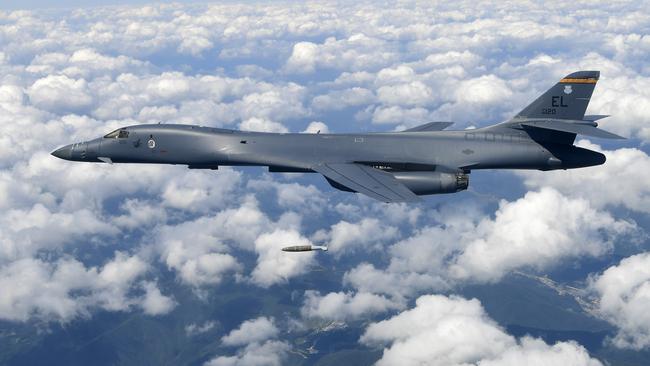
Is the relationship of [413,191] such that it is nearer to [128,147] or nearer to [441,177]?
[441,177]

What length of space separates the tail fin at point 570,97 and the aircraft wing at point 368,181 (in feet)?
31.1

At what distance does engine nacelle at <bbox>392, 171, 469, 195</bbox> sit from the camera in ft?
75.5

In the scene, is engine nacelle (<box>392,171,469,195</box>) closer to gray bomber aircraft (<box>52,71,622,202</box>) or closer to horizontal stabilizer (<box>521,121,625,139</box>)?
gray bomber aircraft (<box>52,71,622,202</box>)

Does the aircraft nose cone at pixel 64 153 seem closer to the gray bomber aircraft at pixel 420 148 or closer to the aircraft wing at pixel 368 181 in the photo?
the gray bomber aircraft at pixel 420 148

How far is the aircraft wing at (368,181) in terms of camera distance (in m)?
20.6

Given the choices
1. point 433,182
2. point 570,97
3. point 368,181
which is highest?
point 570,97

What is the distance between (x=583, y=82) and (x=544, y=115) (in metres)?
2.53

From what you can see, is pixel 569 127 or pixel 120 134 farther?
pixel 120 134

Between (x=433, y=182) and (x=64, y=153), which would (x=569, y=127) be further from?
(x=64, y=153)

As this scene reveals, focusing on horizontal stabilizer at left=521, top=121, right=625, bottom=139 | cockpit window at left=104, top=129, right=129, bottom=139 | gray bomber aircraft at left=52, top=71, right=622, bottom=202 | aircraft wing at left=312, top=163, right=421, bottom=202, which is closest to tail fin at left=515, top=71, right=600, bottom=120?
gray bomber aircraft at left=52, top=71, right=622, bottom=202

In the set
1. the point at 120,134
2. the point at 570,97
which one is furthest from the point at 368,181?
the point at 120,134

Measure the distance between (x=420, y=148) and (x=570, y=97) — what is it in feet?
27.1

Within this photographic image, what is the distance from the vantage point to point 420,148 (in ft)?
83.1

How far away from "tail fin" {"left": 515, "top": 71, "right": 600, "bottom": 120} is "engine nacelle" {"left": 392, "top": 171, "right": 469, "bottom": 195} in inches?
256
